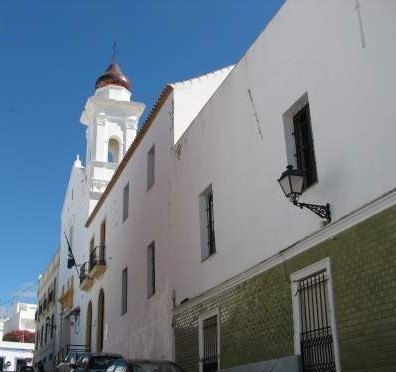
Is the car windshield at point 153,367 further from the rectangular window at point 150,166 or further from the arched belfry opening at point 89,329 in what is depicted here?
the arched belfry opening at point 89,329

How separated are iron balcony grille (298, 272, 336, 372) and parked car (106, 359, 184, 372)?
312 centimetres

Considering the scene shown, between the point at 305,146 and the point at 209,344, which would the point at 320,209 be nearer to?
the point at 305,146

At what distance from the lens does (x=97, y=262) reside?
81.5 feet

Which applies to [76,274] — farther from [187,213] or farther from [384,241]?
[384,241]

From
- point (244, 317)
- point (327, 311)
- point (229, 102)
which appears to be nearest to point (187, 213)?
point (229, 102)

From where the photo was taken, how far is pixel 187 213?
15.8 meters

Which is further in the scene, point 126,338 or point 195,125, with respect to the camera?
point 126,338

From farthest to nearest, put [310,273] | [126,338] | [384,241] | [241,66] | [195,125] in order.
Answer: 1. [126,338]
2. [195,125]
3. [241,66]
4. [310,273]
5. [384,241]

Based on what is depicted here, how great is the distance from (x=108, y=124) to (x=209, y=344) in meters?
21.9

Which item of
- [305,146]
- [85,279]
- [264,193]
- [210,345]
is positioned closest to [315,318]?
[264,193]

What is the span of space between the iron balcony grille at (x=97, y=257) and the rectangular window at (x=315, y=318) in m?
15.4

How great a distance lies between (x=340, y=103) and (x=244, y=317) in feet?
14.9

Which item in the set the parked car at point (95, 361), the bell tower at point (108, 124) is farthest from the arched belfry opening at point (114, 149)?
the parked car at point (95, 361)

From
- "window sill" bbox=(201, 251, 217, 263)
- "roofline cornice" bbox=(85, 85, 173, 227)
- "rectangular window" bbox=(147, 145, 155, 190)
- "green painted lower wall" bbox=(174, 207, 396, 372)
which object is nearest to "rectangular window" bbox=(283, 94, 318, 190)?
"green painted lower wall" bbox=(174, 207, 396, 372)
